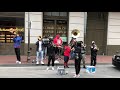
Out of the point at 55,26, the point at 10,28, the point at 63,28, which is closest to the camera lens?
the point at 10,28

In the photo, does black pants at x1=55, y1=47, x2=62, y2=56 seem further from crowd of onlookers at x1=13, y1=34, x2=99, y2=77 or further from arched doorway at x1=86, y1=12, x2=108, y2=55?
arched doorway at x1=86, y1=12, x2=108, y2=55

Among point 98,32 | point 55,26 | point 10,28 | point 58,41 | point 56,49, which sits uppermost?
point 55,26

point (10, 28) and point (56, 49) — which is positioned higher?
point (10, 28)

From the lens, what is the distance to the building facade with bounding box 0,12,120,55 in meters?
18.4

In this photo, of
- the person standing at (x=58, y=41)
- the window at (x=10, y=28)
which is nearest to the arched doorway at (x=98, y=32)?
the person standing at (x=58, y=41)

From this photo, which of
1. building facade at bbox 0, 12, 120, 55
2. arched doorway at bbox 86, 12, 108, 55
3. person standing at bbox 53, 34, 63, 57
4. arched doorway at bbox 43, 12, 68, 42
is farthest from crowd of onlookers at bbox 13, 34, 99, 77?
arched doorway at bbox 86, 12, 108, 55

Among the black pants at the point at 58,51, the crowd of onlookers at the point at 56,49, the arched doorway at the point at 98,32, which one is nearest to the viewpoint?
the crowd of onlookers at the point at 56,49

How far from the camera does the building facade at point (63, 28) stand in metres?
18.4

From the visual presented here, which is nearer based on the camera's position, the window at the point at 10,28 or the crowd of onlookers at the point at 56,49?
the crowd of onlookers at the point at 56,49

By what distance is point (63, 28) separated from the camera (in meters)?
19.5

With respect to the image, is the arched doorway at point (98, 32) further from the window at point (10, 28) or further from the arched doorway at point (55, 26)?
the window at point (10, 28)

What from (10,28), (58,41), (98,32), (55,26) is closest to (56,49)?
(58,41)

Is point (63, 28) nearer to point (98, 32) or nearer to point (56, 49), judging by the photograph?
point (98, 32)
